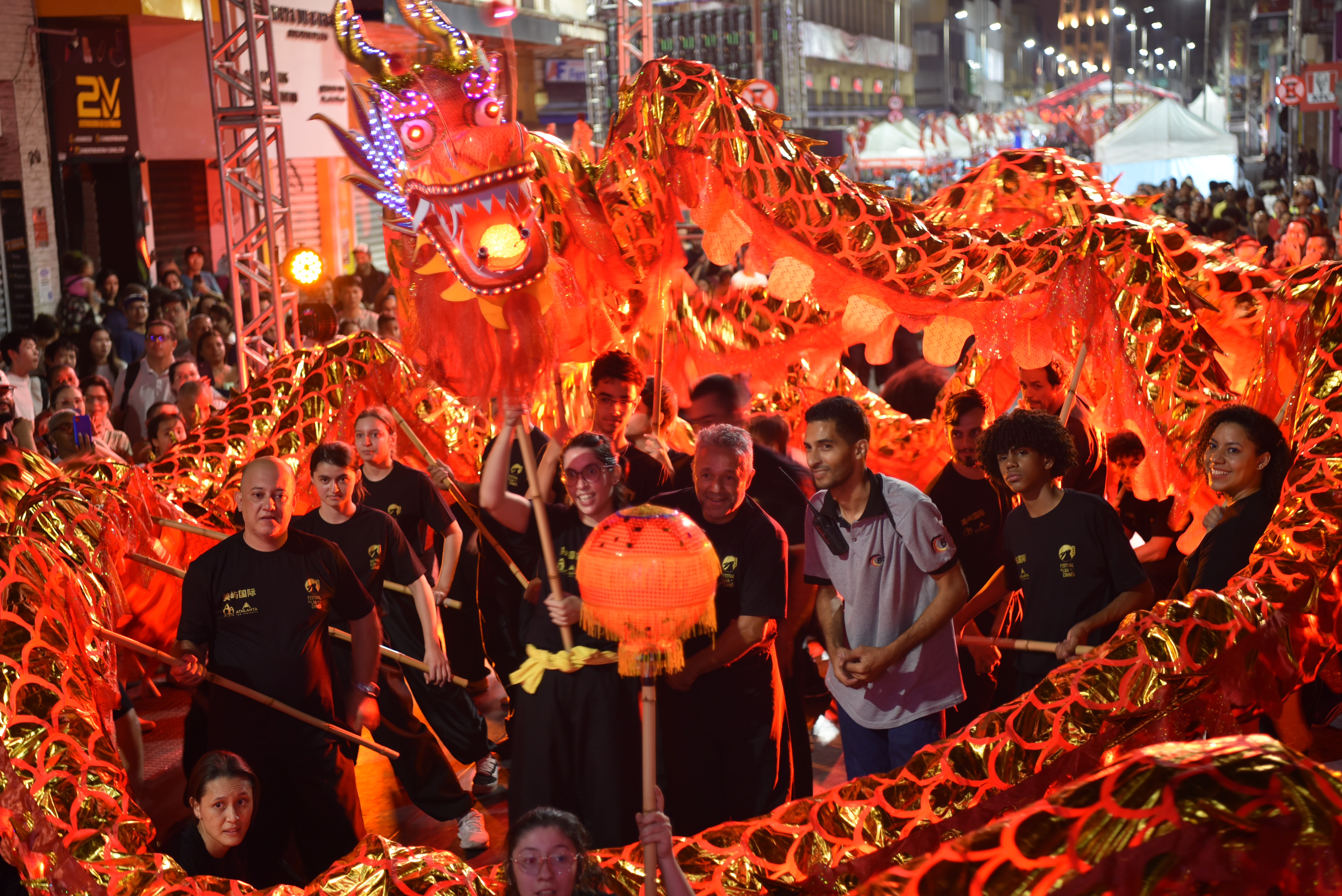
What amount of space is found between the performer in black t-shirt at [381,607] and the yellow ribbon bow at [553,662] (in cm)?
85

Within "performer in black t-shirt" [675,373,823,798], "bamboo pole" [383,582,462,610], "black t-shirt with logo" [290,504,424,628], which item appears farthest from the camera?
"bamboo pole" [383,582,462,610]

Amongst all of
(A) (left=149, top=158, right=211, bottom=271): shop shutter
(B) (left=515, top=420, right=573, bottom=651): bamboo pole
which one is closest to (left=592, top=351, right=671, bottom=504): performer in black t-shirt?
(B) (left=515, top=420, right=573, bottom=651): bamboo pole

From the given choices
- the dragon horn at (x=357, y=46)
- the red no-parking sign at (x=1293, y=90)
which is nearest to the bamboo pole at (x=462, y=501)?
the dragon horn at (x=357, y=46)

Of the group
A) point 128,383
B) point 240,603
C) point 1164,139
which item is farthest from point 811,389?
point 1164,139

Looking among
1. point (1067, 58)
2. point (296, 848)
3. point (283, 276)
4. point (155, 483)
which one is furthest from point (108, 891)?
point (1067, 58)

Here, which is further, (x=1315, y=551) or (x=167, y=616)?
(x=167, y=616)

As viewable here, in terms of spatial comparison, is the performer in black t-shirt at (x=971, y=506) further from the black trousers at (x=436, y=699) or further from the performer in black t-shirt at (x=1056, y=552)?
the black trousers at (x=436, y=699)

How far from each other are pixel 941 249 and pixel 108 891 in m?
3.15

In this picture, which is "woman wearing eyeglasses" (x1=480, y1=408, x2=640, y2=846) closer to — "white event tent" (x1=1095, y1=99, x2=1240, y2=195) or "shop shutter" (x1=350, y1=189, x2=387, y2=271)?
"shop shutter" (x1=350, y1=189, x2=387, y2=271)

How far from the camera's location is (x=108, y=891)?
251 cm

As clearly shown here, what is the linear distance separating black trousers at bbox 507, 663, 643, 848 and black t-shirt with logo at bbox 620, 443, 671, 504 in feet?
4.22

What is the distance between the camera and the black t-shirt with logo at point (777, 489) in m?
4.57

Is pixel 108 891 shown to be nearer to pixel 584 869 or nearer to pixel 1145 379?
pixel 584 869

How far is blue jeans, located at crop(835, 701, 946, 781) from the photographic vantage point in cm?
344
